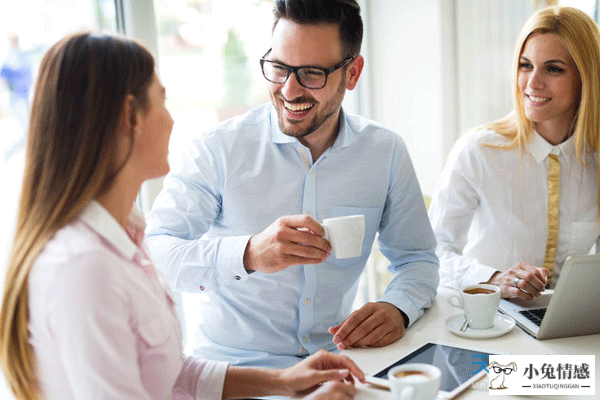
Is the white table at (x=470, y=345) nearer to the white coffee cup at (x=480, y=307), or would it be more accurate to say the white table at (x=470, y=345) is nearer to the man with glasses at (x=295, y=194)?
the white coffee cup at (x=480, y=307)

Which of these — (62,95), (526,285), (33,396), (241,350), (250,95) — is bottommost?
(241,350)

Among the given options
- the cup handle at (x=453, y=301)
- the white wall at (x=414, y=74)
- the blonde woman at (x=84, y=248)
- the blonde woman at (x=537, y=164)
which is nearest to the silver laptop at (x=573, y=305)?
the cup handle at (x=453, y=301)

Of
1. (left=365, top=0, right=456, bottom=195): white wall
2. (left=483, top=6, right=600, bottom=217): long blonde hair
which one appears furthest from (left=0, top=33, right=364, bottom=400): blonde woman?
(left=365, top=0, right=456, bottom=195): white wall

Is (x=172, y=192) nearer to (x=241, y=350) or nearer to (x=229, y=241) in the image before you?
(x=229, y=241)

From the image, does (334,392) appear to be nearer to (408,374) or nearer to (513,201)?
(408,374)

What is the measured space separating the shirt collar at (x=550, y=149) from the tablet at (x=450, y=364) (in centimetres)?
114

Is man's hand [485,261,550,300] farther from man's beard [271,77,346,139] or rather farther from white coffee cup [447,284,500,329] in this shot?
man's beard [271,77,346,139]

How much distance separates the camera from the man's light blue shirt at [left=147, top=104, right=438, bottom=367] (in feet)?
6.00

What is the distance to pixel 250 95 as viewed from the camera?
3.14 m

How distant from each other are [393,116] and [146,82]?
298cm

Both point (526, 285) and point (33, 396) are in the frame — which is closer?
point (33, 396)

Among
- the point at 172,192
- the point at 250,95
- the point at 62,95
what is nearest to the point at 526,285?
the point at 172,192

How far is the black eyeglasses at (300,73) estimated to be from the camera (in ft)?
5.80

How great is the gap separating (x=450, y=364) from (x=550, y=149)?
1.25 metres
